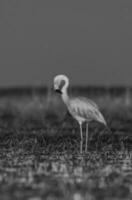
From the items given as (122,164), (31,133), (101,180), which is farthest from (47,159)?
(31,133)

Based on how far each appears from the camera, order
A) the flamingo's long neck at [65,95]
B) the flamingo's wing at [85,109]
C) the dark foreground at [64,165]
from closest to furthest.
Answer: the dark foreground at [64,165] → the flamingo's wing at [85,109] → the flamingo's long neck at [65,95]

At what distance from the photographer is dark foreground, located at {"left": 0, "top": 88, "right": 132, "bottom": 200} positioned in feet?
16.8

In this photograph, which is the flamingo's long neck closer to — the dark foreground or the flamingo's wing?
the flamingo's wing

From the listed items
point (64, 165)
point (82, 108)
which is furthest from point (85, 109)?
point (64, 165)

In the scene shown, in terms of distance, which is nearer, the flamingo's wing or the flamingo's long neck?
the flamingo's wing

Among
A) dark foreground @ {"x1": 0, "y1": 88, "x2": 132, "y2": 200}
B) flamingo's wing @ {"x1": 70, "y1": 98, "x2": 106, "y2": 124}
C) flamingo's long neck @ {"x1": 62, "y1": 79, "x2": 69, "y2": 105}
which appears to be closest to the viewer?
dark foreground @ {"x1": 0, "y1": 88, "x2": 132, "y2": 200}

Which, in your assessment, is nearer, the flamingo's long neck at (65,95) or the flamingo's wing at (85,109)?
the flamingo's wing at (85,109)

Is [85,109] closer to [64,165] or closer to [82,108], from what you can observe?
[82,108]

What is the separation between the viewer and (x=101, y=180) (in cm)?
573

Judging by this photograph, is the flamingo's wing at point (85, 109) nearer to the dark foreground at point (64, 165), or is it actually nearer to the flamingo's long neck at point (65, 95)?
the flamingo's long neck at point (65, 95)

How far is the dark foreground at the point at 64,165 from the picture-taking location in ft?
16.8

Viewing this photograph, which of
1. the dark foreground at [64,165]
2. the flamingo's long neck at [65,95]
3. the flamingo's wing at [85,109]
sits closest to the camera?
the dark foreground at [64,165]

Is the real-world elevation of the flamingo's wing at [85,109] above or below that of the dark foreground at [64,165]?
above

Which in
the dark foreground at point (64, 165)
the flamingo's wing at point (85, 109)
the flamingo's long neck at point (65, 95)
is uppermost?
the flamingo's long neck at point (65, 95)
